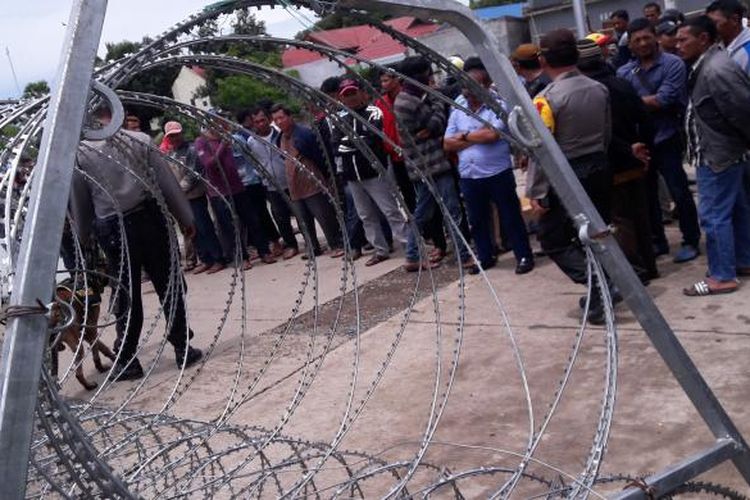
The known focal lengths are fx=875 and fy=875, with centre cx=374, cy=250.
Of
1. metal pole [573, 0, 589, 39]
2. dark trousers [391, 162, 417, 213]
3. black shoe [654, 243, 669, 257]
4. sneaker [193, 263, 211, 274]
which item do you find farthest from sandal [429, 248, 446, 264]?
metal pole [573, 0, 589, 39]

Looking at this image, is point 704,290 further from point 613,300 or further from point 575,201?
point 575,201

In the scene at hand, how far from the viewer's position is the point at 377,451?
463cm

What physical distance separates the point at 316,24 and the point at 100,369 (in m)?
5.23

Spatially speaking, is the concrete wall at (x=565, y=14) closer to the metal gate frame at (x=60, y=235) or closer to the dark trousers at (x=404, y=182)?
the dark trousers at (x=404, y=182)

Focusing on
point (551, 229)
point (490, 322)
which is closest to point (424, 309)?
point (490, 322)

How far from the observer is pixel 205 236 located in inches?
432

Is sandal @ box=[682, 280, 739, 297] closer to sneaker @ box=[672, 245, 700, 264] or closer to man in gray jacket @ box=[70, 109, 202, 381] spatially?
sneaker @ box=[672, 245, 700, 264]

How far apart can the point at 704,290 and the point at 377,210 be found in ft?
13.1

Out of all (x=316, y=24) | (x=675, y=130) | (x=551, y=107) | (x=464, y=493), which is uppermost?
(x=316, y=24)

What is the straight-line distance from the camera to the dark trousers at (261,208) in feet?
35.5

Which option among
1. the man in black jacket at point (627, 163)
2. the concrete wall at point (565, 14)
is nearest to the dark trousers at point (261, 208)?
the man in black jacket at point (627, 163)

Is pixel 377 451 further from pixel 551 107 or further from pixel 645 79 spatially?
pixel 645 79

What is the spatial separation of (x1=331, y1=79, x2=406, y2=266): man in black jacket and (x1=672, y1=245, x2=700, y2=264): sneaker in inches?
108

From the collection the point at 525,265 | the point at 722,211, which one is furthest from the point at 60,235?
the point at 525,265
